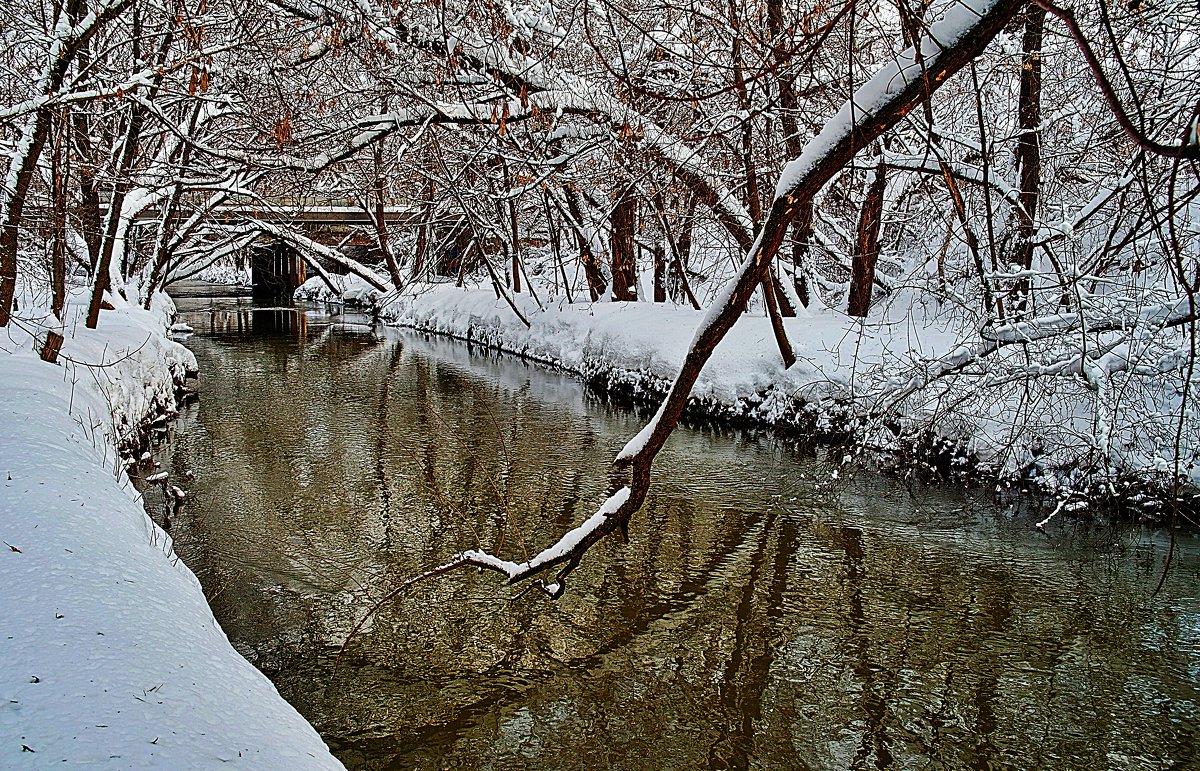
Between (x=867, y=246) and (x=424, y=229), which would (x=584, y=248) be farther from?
(x=867, y=246)

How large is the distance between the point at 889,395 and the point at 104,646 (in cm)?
715

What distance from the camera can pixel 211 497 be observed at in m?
9.17

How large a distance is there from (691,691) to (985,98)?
28.7ft

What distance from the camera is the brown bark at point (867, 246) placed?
11.2m

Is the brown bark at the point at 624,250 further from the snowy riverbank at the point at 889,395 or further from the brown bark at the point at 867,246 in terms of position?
the brown bark at the point at 867,246

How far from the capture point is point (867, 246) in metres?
12.4

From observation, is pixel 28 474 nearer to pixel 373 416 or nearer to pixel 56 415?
pixel 56 415

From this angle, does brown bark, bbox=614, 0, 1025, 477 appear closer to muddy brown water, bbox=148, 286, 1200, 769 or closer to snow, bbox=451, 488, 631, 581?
snow, bbox=451, 488, 631, 581

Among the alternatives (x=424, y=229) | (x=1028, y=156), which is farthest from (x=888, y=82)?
(x=424, y=229)

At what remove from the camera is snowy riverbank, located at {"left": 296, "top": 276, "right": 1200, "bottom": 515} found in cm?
815

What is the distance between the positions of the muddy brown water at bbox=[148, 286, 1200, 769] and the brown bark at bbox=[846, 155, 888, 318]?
317cm

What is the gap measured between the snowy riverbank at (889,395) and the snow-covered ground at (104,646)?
3477 mm

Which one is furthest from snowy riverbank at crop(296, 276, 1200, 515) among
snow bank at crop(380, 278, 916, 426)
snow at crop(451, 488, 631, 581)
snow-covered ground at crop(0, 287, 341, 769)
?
snow-covered ground at crop(0, 287, 341, 769)

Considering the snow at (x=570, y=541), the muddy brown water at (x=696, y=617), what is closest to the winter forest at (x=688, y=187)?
the muddy brown water at (x=696, y=617)
